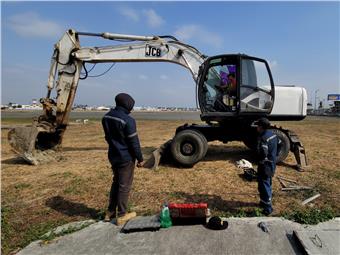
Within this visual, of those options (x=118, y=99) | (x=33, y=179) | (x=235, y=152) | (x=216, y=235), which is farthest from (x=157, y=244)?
(x=235, y=152)

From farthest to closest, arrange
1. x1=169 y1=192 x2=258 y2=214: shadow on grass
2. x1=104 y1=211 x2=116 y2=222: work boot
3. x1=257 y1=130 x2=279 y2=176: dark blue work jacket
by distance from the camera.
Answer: x1=169 y1=192 x2=258 y2=214: shadow on grass, x1=257 y1=130 x2=279 y2=176: dark blue work jacket, x1=104 y1=211 x2=116 y2=222: work boot

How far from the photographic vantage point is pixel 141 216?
473 cm

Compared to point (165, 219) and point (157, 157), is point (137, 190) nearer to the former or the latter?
point (157, 157)

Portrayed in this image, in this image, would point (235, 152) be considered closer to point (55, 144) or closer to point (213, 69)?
point (213, 69)

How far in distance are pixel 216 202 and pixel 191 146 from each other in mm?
2726

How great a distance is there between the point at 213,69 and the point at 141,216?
15.9ft

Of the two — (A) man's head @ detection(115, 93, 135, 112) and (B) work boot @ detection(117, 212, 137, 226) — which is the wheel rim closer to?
(B) work boot @ detection(117, 212, 137, 226)

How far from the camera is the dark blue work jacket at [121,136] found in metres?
4.40

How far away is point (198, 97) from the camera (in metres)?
8.24

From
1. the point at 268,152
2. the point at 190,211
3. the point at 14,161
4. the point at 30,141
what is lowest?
the point at 14,161

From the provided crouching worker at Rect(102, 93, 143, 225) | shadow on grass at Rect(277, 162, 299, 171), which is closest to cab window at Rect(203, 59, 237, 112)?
shadow on grass at Rect(277, 162, 299, 171)

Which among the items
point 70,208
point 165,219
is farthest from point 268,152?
point 70,208

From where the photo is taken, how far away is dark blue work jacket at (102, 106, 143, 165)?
4398mm

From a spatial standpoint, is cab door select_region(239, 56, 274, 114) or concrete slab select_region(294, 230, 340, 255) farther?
cab door select_region(239, 56, 274, 114)
